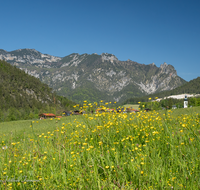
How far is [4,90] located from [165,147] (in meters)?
170

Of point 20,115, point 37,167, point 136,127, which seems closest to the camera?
point 37,167

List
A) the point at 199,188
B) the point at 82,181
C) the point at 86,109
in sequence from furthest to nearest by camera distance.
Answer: the point at 86,109
the point at 82,181
the point at 199,188

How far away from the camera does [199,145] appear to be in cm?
349

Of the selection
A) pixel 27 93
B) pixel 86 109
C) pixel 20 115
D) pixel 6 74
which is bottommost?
pixel 20 115

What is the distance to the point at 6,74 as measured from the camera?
16662 centimetres

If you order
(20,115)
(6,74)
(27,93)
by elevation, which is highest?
(6,74)

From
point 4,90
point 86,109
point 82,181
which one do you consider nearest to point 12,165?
point 82,181

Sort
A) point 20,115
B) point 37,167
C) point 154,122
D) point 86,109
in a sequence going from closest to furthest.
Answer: point 37,167, point 154,122, point 86,109, point 20,115

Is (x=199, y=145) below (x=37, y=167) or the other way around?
the other way around

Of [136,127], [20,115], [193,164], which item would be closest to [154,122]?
[136,127]

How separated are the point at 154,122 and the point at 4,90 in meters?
168

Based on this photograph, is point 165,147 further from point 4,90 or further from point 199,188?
point 4,90

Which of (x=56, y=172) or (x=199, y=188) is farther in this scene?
(x=56, y=172)

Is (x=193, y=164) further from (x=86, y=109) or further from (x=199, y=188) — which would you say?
(x=86, y=109)
